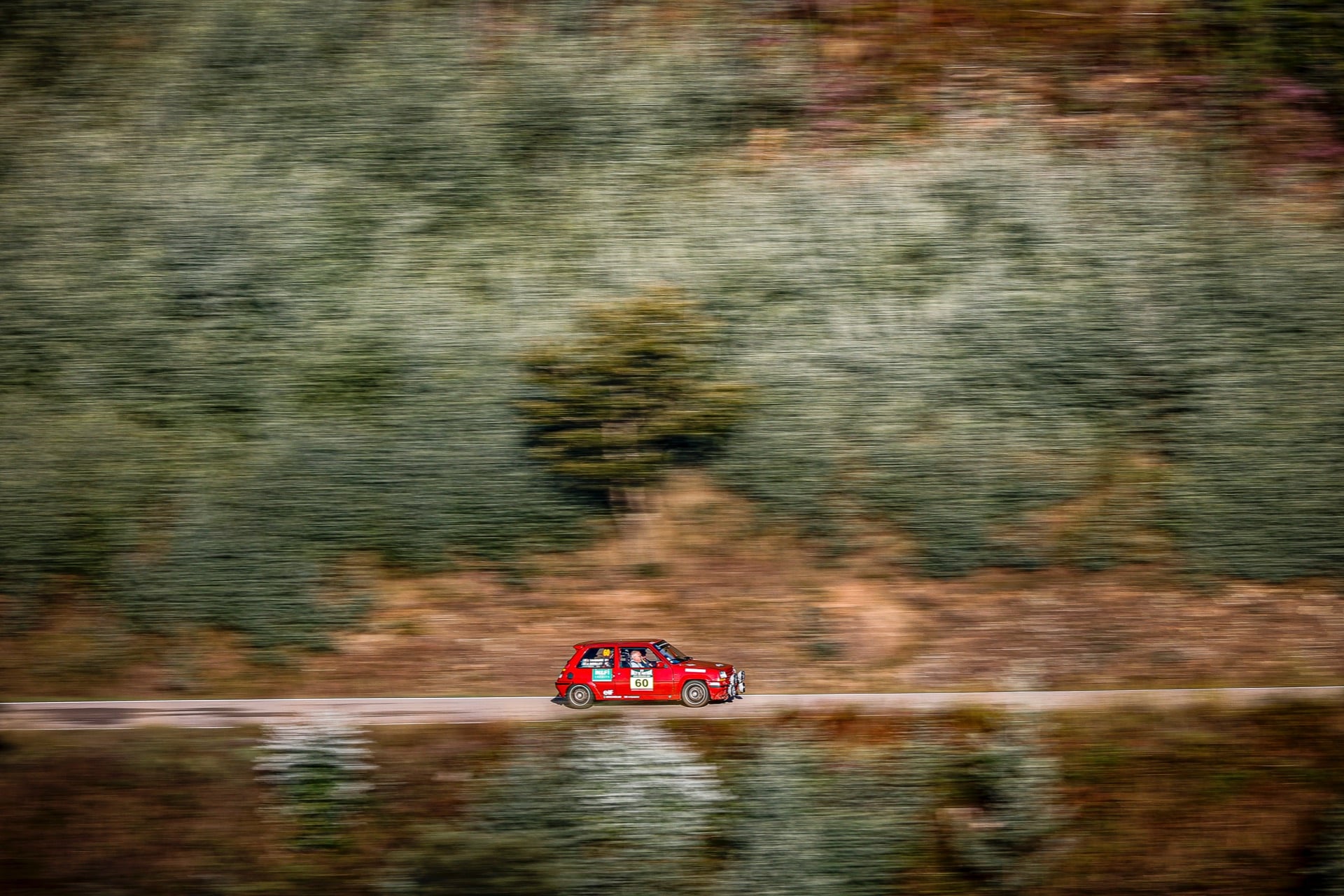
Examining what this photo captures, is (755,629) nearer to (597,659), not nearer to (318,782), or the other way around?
(597,659)

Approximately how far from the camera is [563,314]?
1272cm

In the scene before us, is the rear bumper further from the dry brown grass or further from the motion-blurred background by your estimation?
the dry brown grass

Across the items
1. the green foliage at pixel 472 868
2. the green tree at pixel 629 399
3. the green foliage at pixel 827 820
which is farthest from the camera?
the green tree at pixel 629 399

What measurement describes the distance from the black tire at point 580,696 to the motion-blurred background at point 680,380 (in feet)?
2.74

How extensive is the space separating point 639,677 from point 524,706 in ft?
3.71

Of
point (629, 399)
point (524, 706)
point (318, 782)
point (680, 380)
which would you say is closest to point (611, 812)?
point (524, 706)

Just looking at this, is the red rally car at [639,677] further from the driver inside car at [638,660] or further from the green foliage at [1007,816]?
the green foliage at [1007,816]

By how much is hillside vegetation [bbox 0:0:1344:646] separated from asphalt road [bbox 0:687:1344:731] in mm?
1119

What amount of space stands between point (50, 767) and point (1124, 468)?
384 inches

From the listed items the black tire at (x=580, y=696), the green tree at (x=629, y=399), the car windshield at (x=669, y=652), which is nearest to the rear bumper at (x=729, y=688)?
the car windshield at (x=669, y=652)

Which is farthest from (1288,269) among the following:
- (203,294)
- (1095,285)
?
(203,294)

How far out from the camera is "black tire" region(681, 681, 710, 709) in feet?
32.6

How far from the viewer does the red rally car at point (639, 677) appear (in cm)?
995

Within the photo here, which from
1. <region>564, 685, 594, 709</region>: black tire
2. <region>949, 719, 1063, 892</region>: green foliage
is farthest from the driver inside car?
<region>949, 719, 1063, 892</region>: green foliage
